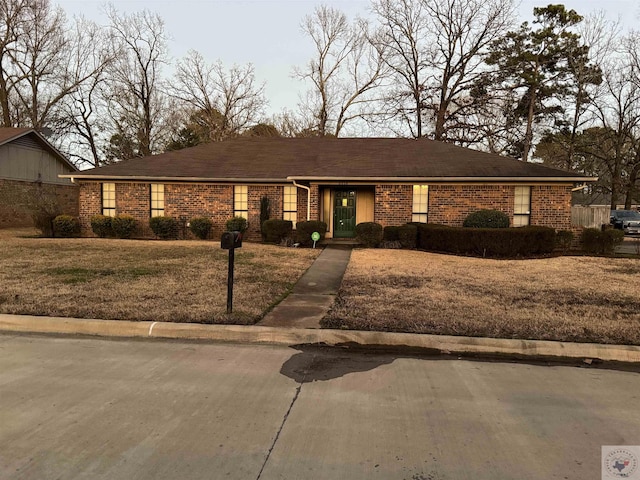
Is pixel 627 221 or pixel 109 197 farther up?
pixel 109 197

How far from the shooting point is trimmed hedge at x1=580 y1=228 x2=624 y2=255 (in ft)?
44.7

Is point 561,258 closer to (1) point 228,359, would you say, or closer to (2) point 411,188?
(2) point 411,188

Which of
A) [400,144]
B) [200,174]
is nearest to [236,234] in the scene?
[200,174]

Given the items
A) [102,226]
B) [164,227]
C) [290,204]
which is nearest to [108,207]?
[102,226]

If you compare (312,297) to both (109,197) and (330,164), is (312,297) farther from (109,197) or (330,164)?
(109,197)

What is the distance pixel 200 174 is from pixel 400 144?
9.33m

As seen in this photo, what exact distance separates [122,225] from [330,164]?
28.9ft

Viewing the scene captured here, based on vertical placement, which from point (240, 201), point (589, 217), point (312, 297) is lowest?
point (312, 297)

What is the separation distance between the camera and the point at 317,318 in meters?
5.86

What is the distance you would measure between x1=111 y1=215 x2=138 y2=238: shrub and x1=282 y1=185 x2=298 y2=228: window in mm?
6235

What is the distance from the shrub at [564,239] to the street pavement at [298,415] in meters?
11.8

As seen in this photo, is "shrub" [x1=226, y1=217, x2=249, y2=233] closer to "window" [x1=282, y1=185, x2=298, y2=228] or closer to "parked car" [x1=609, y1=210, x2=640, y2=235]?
"window" [x1=282, y1=185, x2=298, y2=228]

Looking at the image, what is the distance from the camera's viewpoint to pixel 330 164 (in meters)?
17.7

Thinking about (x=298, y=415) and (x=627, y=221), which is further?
(x=627, y=221)
